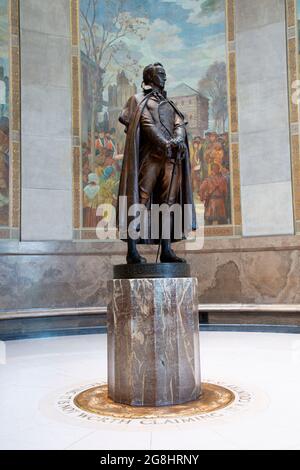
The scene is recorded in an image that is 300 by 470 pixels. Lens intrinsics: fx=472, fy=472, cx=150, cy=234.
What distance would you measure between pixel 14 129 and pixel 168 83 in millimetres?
3821

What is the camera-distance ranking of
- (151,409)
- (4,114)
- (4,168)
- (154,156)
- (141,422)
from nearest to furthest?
1. (141,422)
2. (151,409)
3. (154,156)
4. (4,168)
5. (4,114)

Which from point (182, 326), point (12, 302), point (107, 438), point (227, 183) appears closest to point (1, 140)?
point (12, 302)

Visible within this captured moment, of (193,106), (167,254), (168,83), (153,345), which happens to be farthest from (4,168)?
(153,345)

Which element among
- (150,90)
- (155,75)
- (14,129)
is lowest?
(150,90)

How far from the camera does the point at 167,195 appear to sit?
495 centimetres

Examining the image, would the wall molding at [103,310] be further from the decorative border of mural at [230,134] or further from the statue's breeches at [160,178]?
the statue's breeches at [160,178]

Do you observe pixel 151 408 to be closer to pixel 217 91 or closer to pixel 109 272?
pixel 109 272

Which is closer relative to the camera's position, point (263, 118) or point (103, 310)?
point (103, 310)

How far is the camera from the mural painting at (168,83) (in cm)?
1084

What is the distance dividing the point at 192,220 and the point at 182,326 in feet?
3.79

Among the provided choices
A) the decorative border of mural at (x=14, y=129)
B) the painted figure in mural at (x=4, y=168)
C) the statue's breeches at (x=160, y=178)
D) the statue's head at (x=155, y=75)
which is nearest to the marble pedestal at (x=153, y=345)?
the statue's breeches at (x=160, y=178)

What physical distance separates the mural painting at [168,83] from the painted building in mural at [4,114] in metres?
1.69

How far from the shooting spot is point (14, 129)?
10031 mm
